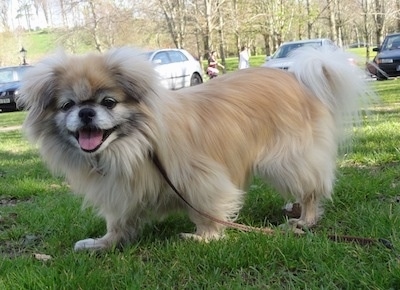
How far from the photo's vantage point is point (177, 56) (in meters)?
18.4

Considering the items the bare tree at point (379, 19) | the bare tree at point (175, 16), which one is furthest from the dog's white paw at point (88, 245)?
the bare tree at point (379, 19)

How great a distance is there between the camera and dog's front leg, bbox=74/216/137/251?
3.40 m

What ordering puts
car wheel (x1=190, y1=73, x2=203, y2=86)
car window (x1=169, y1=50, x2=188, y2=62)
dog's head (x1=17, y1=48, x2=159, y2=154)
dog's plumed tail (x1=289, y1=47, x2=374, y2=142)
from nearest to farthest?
1. dog's head (x1=17, y1=48, x2=159, y2=154)
2. dog's plumed tail (x1=289, y1=47, x2=374, y2=142)
3. car window (x1=169, y1=50, x2=188, y2=62)
4. car wheel (x1=190, y1=73, x2=203, y2=86)

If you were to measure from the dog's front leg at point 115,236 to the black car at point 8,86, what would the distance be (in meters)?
18.8

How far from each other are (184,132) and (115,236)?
34.9 inches

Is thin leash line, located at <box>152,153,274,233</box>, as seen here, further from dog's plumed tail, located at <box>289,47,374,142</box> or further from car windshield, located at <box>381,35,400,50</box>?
car windshield, located at <box>381,35,400,50</box>

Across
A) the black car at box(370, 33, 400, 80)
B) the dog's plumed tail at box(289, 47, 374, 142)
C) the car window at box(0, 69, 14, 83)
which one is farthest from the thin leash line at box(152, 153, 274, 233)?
the car window at box(0, 69, 14, 83)

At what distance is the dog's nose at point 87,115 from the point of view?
2.90m

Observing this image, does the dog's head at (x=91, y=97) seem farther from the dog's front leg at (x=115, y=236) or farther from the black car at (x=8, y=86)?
the black car at (x=8, y=86)

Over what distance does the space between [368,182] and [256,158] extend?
125 centimetres

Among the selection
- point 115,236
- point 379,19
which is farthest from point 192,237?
point 379,19

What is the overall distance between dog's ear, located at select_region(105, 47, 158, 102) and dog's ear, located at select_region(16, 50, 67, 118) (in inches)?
12.9

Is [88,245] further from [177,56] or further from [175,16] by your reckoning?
[175,16]

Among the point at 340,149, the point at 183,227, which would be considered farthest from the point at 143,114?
the point at 340,149
